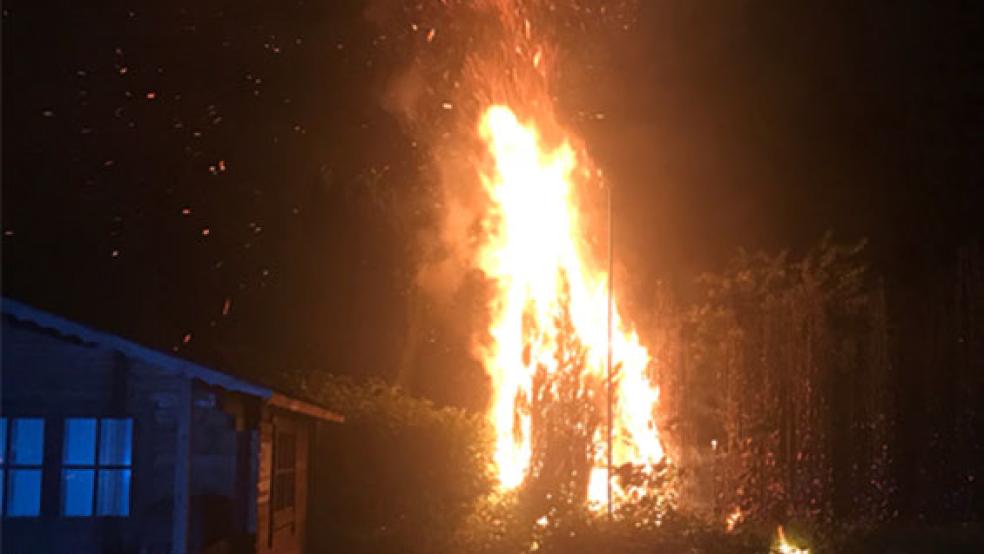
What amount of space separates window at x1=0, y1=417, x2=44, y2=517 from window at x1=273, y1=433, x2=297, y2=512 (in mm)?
3696

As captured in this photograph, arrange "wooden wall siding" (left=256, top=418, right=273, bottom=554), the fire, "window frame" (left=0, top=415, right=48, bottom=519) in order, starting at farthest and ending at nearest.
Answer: the fire
"wooden wall siding" (left=256, top=418, right=273, bottom=554)
"window frame" (left=0, top=415, right=48, bottom=519)

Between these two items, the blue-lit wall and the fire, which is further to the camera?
the fire

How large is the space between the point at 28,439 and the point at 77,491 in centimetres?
83

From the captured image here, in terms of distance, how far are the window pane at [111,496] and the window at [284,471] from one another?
3.09 meters

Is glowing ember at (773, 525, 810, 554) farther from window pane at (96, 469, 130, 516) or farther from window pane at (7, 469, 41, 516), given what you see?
window pane at (7, 469, 41, 516)

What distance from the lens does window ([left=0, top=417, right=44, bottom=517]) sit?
50.2 feet

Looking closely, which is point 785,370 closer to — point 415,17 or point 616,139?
point 616,139

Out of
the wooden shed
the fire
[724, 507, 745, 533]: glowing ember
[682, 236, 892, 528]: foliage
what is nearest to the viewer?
the wooden shed

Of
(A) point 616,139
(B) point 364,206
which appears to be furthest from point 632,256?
(B) point 364,206

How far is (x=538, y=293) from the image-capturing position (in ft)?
77.9

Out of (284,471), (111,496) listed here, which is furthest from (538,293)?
(111,496)

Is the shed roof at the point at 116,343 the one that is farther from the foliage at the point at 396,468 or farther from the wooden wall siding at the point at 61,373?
the foliage at the point at 396,468

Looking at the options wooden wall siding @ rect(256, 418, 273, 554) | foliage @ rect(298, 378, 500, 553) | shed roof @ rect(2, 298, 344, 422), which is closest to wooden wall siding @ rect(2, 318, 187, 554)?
shed roof @ rect(2, 298, 344, 422)

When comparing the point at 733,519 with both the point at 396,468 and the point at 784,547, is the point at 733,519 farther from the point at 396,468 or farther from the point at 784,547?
the point at 396,468
